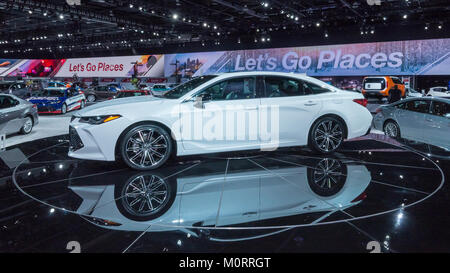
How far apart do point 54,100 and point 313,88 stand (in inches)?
477

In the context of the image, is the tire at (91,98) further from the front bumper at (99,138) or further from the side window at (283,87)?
the side window at (283,87)

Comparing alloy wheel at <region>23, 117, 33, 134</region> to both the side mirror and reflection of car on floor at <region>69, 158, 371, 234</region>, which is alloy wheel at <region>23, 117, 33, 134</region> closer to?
reflection of car on floor at <region>69, 158, 371, 234</region>

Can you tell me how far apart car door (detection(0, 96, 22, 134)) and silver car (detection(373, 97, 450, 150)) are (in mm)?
8956

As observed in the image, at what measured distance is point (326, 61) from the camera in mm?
22891

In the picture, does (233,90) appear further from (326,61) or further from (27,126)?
(326,61)

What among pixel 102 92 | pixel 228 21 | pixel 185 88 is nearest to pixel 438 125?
pixel 185 88

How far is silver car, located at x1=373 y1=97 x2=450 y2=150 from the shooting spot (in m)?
6.45

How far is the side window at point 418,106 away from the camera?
688 cm

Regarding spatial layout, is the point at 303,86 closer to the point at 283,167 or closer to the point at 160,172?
the point at 283,167

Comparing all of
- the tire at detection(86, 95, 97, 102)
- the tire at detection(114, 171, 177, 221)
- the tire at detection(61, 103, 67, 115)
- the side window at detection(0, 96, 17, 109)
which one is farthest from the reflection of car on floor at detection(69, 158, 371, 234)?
the tire at detection(86, 95, 97, 102)

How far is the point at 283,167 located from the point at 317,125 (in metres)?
1.00

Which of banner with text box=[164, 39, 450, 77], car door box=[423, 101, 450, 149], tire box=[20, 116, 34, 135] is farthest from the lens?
banner with text box=[164, 39, 450, 77]

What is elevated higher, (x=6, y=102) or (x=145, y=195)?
(x=6, y=102)
